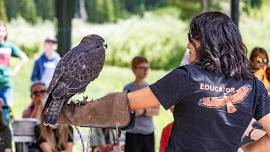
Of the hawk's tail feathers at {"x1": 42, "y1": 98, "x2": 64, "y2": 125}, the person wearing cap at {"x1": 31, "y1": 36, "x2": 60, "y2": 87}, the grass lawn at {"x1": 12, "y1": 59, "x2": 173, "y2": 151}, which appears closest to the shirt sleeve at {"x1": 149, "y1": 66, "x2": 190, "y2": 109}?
the hawk's tail feathers at {"x1": 42, "y1": 98, "x2": 64, "y2": 125}

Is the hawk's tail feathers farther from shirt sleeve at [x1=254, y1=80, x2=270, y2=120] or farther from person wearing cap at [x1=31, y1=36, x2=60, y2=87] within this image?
person wearing cap at [x1=31, y1=36, x2=60, y2=87]

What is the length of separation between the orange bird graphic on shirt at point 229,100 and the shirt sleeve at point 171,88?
0.28 ft

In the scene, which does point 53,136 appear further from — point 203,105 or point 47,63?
point 203,105

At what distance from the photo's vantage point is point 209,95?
246 cm

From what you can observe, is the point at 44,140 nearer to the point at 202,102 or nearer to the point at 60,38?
the point at 60,38

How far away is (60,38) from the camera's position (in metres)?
7.89

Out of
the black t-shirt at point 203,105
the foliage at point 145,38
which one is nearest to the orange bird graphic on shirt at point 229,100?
the black t-shirt at point 203,105

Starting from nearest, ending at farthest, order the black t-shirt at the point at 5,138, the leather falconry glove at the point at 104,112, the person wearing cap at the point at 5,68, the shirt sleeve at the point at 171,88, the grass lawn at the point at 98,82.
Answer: the shirt sleeve at the point at 171,88 < the leather falconry glove at the point at 104,112 < the black t-shirt at the point at 5,138 < the person wearing cap at the point at 5,68 < the grass lawn at the point at 98,82

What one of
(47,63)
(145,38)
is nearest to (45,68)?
(47,63)

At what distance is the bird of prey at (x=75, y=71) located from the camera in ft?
9.42

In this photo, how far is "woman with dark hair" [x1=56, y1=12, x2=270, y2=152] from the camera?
8.06 feet

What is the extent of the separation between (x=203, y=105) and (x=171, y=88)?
140 millimetres

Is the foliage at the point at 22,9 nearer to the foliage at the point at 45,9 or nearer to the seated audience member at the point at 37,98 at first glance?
the foliage at the point at 45,9

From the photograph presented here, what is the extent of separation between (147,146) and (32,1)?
428 cm
